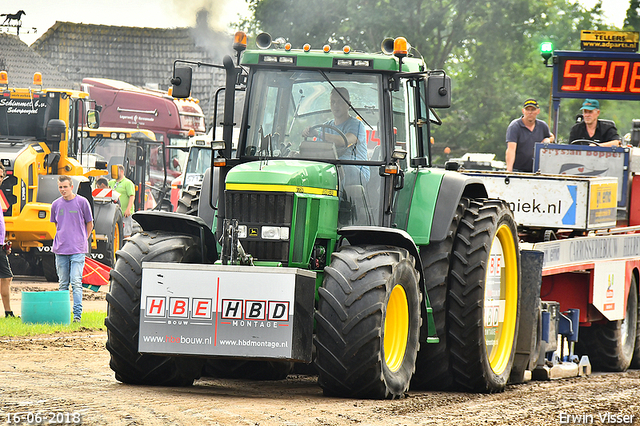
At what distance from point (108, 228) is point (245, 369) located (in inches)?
431

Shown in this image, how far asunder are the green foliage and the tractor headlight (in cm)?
2628

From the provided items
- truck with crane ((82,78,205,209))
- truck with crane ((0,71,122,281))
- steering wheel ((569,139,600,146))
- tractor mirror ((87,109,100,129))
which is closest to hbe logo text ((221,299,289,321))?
steering wheel ((569,139,600,146))

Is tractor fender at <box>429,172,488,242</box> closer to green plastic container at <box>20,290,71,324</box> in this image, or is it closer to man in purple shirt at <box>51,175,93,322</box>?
man in purple shirt at <box>51,175,93,322</box>

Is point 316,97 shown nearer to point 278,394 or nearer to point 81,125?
point 278,394

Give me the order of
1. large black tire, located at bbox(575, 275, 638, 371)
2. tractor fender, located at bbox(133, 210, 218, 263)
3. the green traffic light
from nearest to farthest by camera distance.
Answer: tractor fender, located at bbox(133, 210, 218, 263) → large black tire, located at bbox(575, 275, 638, 371) → the green traffic light

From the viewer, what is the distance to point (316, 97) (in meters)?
8.30

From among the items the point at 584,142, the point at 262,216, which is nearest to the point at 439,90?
the point at 262,216

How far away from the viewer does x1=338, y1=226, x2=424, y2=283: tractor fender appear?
293 inches

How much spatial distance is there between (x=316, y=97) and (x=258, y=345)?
85.0 inches

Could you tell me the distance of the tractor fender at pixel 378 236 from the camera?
745cm

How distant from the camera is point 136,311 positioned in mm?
7609

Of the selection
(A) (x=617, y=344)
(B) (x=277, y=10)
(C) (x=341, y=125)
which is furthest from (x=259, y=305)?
(B) (x=277, y=10)

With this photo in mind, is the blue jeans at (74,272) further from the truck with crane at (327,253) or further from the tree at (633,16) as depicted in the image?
the tree at (633,16)

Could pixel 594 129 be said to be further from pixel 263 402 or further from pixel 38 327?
pixel 263 402
